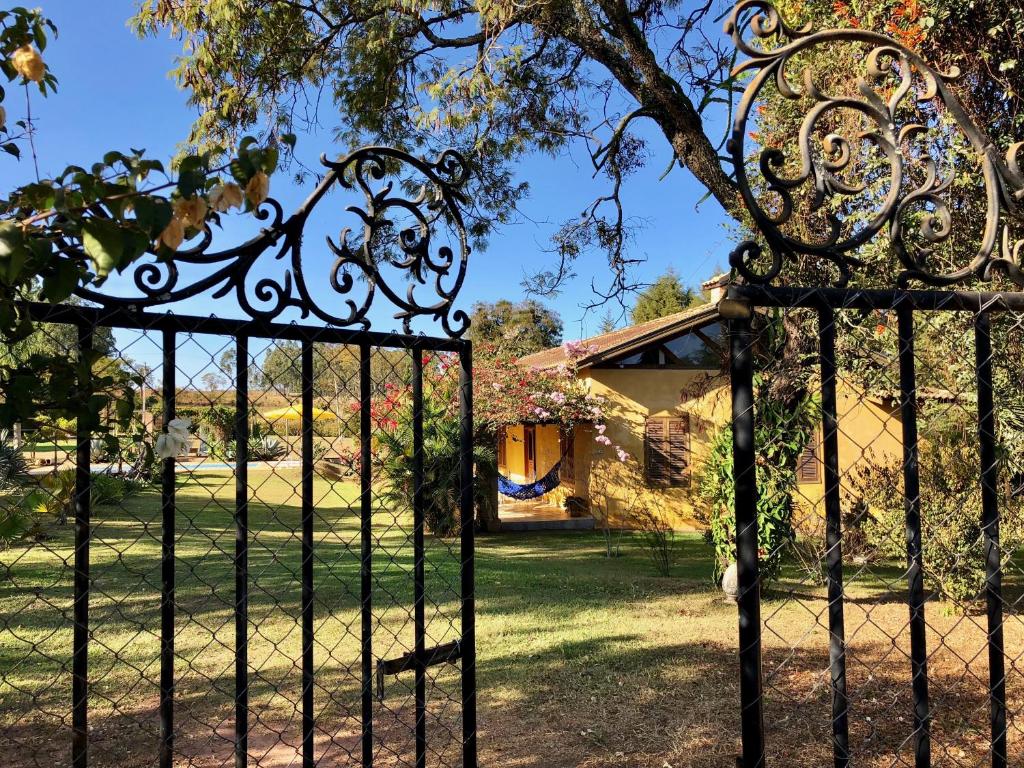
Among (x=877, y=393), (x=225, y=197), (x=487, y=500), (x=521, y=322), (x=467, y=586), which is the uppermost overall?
(x=521, y=322)

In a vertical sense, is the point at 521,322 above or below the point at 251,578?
above

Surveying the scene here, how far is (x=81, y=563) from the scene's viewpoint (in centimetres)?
147

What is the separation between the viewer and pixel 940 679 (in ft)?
14.2

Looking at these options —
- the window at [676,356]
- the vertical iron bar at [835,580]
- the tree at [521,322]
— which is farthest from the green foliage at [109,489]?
the tree at [521,322]

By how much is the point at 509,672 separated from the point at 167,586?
3.26m

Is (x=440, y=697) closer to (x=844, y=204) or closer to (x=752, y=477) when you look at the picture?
(x=752, y=477)

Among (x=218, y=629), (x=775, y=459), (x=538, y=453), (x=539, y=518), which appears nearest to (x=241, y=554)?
(x=218, y=629)

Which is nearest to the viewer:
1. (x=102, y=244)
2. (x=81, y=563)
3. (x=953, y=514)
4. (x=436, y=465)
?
(x=102, y=244)

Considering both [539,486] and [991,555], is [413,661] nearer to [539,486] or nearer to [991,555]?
[991,555]

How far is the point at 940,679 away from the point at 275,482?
1459 cm

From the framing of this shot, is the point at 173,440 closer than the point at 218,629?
Yes

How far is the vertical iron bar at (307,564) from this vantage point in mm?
1759

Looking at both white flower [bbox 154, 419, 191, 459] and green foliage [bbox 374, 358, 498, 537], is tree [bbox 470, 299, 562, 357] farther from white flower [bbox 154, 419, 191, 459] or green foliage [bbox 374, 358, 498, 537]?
white flower [bbox 154, 419, 191, 459]

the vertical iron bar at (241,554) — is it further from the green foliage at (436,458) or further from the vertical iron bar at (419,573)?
the green foliage at (436,458)
